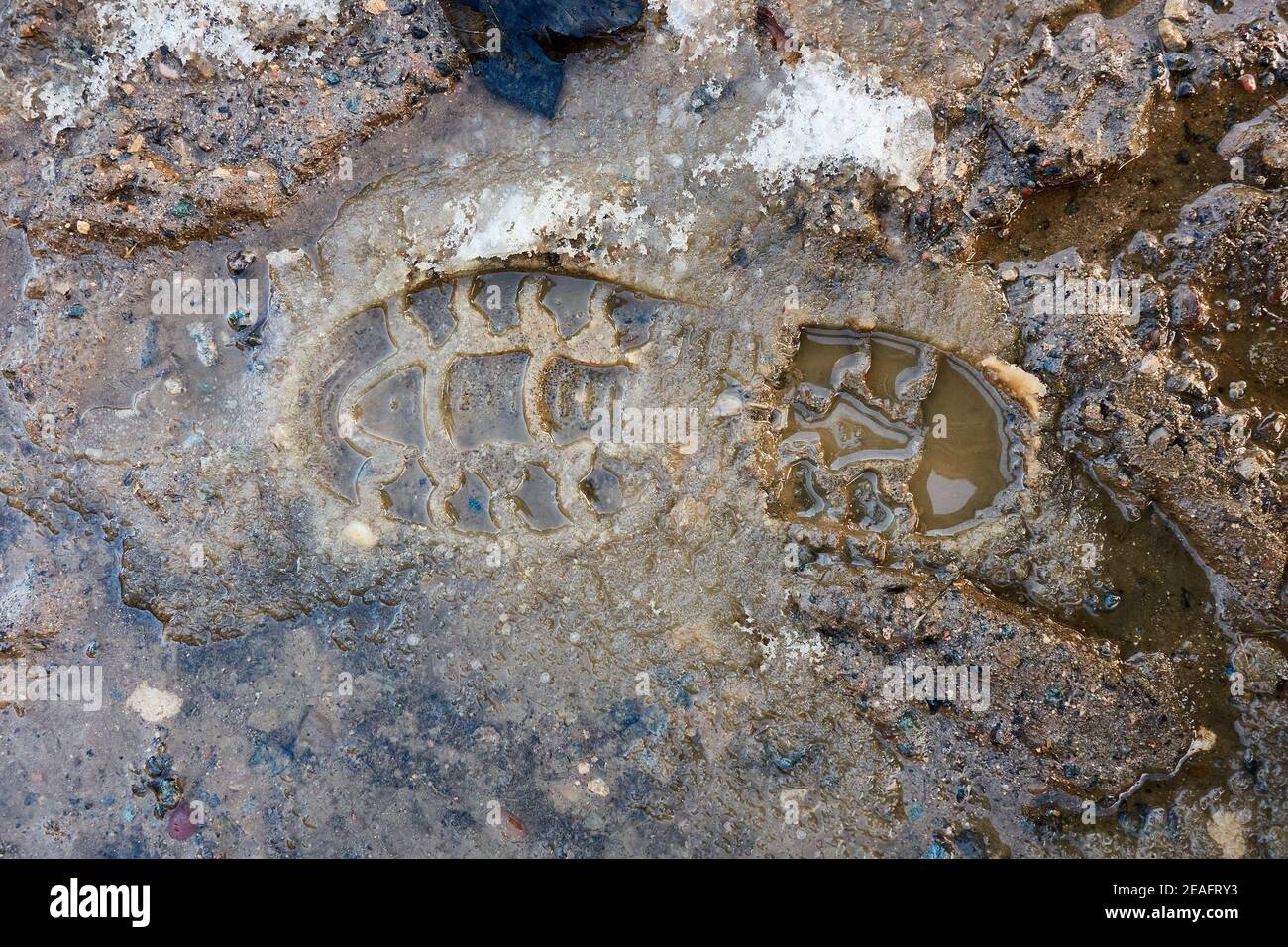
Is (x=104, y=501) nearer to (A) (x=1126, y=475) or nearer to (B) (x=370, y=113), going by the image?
(B) (x=370, y=113)

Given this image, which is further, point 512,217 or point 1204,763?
point 512,217

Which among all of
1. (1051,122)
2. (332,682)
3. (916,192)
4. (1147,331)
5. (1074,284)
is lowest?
(332,682)

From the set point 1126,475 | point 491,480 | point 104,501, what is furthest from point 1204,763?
point 104,501

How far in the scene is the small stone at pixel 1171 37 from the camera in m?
3.90

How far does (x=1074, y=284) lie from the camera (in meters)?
3.90

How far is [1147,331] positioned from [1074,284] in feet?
1.30

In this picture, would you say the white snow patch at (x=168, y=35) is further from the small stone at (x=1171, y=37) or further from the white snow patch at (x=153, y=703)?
the small stone at (x=1171, y=37)

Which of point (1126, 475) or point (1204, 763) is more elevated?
point (1126, 475)

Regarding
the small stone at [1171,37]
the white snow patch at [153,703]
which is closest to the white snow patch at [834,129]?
the small stone at [1171,37]

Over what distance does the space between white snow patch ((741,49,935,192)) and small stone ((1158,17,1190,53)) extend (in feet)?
3.81

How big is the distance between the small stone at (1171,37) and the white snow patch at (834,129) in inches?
45.7

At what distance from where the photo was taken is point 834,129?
3.98 meters

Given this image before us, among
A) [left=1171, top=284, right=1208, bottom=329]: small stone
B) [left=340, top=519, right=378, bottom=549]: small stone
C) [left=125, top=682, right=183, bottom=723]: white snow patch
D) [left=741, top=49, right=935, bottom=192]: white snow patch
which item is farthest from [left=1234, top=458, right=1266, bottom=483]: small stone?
[left=125, top=682, right=183, bottom=723]: white snow patch

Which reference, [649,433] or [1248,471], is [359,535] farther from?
[1248,471]
